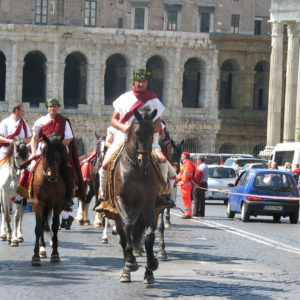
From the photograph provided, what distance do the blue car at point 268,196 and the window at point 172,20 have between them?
5284cm

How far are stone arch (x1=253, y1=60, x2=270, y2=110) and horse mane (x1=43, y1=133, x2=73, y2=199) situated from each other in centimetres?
6665

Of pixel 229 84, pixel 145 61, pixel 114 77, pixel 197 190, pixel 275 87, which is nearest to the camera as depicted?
pixel 197 190

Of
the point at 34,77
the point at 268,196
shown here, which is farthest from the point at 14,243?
the point at 34,77

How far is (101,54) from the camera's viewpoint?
76812 millimetres

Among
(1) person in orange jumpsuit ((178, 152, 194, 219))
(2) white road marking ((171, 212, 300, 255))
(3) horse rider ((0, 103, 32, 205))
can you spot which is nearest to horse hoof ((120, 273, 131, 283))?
(2) white road marking ((171, 212, 300, 255))

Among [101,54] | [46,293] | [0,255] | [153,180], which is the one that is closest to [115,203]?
[153,180]

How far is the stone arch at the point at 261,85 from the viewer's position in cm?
8138

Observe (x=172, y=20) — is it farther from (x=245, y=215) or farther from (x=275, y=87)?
(x=245, y=215)

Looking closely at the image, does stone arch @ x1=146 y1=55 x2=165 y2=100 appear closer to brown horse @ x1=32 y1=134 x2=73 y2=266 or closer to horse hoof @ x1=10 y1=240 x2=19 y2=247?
horse hoof @ x1=10 y1=240 x2=19 y2=247

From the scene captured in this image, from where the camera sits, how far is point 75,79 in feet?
261

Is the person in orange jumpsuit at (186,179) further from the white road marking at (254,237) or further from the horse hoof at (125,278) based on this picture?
the horse hoof at (125,278)

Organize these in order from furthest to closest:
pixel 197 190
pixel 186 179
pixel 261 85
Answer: pixel 261 85 < pixel 197 190 < pixel 186 179

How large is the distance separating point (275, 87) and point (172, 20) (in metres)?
14.1

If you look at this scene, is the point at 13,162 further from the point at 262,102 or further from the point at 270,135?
the point at 262,102
